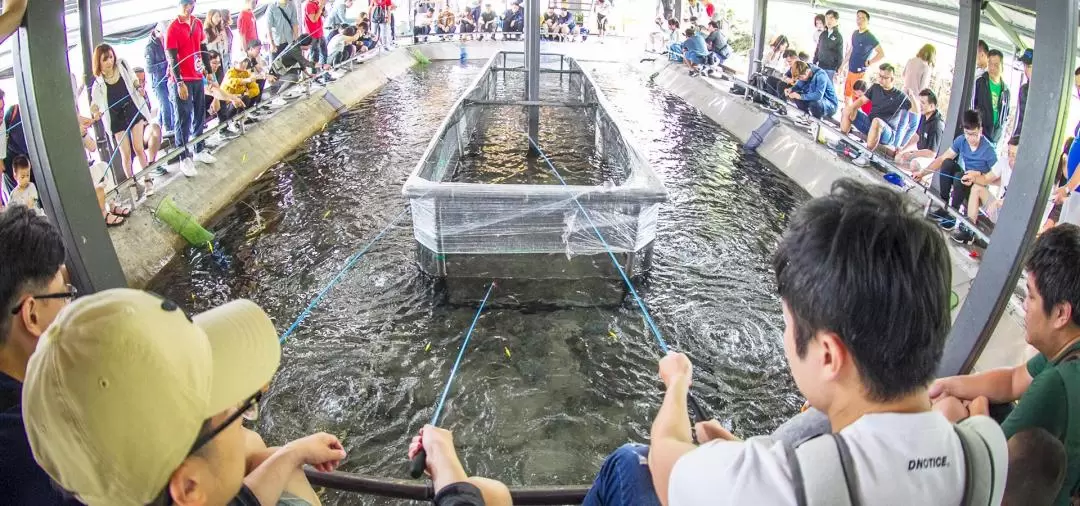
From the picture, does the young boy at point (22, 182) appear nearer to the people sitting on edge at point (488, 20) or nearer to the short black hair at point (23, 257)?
the short black hair at point (23, 257)

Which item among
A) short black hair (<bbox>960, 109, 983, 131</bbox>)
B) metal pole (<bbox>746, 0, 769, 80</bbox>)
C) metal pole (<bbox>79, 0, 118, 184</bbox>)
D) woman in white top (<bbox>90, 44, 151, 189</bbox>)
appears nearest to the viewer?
short black hair (<bbox>960, 109, 983, 131</bbox>)

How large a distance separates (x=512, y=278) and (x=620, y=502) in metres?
4.06

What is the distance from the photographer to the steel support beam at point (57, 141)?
2.94 meters

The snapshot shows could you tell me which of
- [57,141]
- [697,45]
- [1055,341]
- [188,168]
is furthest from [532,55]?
[1055,341]

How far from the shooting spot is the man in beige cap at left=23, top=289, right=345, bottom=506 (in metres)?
0.97

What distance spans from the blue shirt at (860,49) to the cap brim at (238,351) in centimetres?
1001

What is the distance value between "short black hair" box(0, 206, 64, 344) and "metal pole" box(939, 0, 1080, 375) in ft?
12.4

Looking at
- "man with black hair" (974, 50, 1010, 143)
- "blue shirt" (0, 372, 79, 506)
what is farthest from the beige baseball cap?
"man with black hair" (974, 50, 1010, 143)

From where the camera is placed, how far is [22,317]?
1.85m

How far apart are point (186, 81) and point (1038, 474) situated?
26.9 feet

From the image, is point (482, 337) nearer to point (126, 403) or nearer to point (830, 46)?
point (126, 403)

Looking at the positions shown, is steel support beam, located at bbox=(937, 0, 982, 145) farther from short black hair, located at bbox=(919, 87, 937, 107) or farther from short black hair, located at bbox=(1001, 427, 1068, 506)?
short black hair, located at bbox=(1001, 427, 1068, 506)

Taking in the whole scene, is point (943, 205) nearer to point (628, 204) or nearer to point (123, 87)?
point (628, 204)

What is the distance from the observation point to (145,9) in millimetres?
11383
